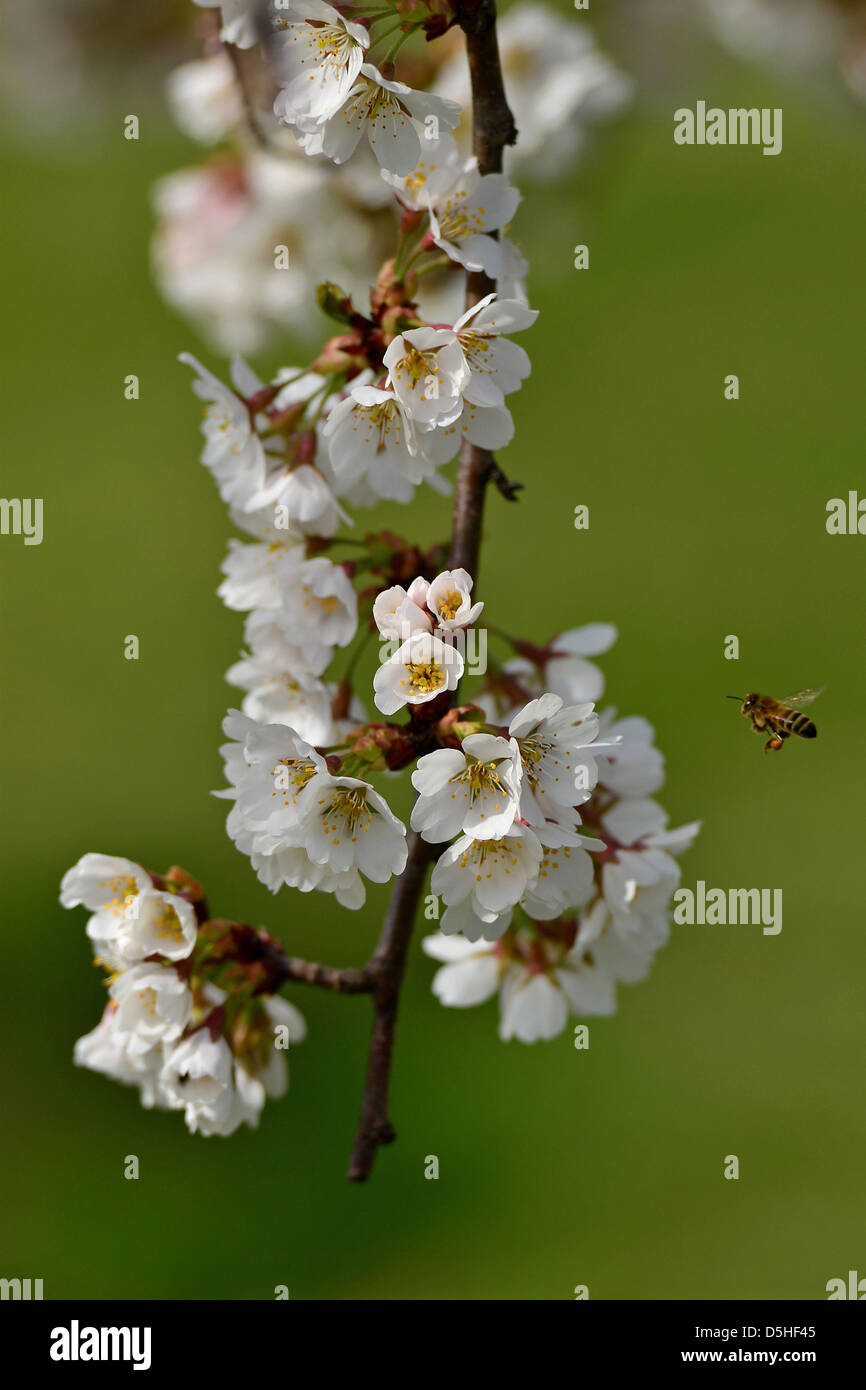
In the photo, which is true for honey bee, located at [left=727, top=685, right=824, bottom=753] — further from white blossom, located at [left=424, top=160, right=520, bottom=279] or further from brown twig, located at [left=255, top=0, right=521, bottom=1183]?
white blossom, located at [left=424, top=160, right=520, bottom=279]

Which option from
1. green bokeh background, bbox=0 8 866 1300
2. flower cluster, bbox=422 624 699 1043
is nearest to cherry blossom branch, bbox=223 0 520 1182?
flower cluster, bbox=422 624 699 1043

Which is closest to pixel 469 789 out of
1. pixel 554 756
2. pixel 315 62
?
pixel 554 756

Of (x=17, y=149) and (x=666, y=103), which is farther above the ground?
(x=17, y=149)

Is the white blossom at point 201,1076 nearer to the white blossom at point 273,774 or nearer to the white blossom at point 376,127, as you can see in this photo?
the white blossom at point 273,774

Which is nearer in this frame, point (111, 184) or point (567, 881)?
point (567, 881)
